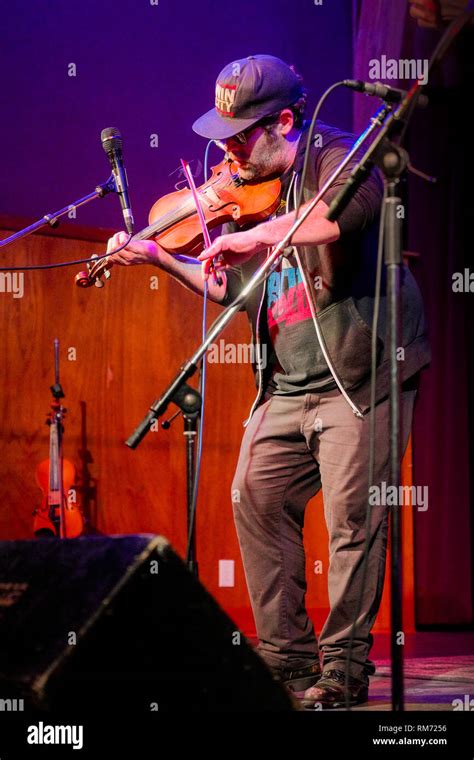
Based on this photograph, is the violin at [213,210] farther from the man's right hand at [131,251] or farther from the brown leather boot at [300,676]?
the brown leather boot at [300,676]

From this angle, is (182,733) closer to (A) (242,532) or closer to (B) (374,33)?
(A) (242,532)

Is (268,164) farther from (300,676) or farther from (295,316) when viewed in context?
(300,676)

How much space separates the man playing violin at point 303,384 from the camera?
107 inches

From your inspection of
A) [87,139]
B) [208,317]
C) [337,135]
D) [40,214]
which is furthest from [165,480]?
[337,135]

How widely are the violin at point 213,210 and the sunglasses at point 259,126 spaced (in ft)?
0.35

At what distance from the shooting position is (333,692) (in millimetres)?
2580

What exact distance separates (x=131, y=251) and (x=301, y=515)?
988 millimetres

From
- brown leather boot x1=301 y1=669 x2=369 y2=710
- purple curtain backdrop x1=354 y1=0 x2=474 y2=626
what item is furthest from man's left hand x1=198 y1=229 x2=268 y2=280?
purple curtain backdrop x1=354 y1=0 x2=474 y2=626

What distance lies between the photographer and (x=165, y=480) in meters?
4.74

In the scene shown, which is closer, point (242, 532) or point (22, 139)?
point (242, 532)

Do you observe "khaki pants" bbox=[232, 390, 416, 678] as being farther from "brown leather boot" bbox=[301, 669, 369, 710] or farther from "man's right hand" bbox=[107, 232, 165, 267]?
"man's right hand" bbox=[107, 232, 165, 267]

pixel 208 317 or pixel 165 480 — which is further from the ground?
pixel 208 317

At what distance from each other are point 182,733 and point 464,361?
137 inches

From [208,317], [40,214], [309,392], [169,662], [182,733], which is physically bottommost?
[182,733]
